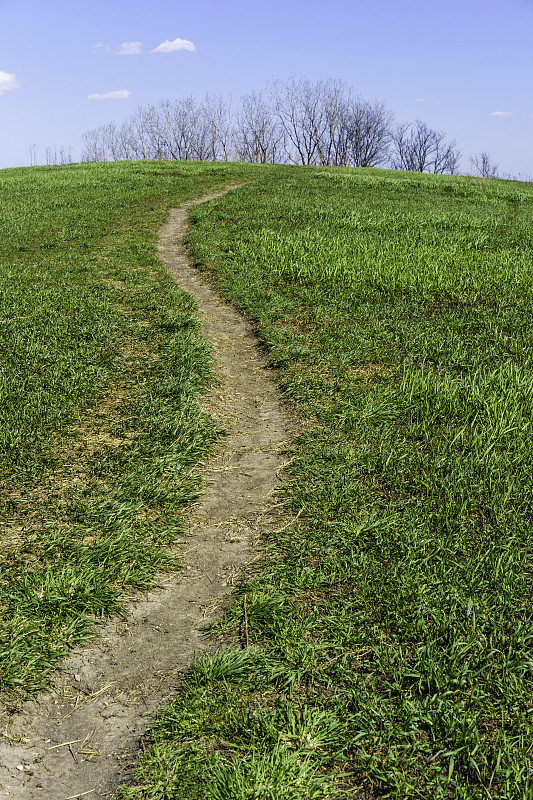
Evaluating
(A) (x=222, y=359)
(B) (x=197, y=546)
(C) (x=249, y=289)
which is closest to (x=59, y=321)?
(A) (x=222, y=359)

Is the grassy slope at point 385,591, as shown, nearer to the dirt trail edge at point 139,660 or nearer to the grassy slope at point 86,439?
the dirt trail edge at point 139,660

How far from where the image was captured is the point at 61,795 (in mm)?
2336

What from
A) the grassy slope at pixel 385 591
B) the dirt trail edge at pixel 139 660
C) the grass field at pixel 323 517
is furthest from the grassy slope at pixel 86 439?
the grassy slope at pixel 385 591

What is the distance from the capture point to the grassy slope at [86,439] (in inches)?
129

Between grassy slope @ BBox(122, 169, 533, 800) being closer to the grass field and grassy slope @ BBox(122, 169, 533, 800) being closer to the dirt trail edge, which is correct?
the grass field

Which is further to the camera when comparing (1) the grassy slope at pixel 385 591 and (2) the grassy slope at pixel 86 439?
(2) the grassy slope at pixel 86 439

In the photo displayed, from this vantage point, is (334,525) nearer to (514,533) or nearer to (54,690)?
(514,533)

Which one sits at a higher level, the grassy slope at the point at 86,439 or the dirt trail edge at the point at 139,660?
the grassy slope at the point at 86,439

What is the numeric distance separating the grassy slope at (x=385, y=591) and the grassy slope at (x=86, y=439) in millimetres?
834

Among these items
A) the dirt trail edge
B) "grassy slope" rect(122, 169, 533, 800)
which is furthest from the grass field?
the dirt trail edge

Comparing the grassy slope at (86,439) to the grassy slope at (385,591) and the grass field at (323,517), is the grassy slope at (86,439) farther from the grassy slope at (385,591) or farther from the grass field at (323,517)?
the grassy slope at (385,591)

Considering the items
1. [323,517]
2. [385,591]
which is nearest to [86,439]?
[323,517]

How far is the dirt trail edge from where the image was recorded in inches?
96.3

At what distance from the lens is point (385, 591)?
3270 millimetres
